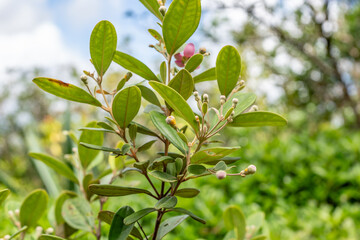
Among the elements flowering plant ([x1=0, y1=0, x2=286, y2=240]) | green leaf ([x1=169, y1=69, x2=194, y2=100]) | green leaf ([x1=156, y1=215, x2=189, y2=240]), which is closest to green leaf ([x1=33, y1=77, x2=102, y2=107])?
flowering plant ([x1=0, y1=0, x2=286, y2=240])

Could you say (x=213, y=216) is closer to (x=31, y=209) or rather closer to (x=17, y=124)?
(x=31, y=209)

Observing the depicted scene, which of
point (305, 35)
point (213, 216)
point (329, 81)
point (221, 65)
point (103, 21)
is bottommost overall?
point (329, 81)

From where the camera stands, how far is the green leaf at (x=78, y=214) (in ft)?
2.00

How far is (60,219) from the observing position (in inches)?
28.0

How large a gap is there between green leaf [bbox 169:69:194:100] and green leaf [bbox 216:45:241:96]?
0.04m

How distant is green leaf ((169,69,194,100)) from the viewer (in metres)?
0.47

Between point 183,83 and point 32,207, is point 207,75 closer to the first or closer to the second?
point 183,83

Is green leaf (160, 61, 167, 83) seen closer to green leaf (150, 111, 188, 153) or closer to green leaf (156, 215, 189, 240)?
green leaf (150, 111, 188, 153)

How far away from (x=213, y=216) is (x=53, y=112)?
10.00 meters

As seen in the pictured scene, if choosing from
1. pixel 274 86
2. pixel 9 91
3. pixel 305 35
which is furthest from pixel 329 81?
pixel 9 91

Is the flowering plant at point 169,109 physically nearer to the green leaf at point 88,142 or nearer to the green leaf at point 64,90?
the green leaf at point 64,90

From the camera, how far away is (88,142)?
63cm

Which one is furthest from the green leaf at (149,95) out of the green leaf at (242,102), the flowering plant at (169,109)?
the green leaf at (242,102)

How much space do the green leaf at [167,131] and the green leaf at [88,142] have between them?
7.1 inches
